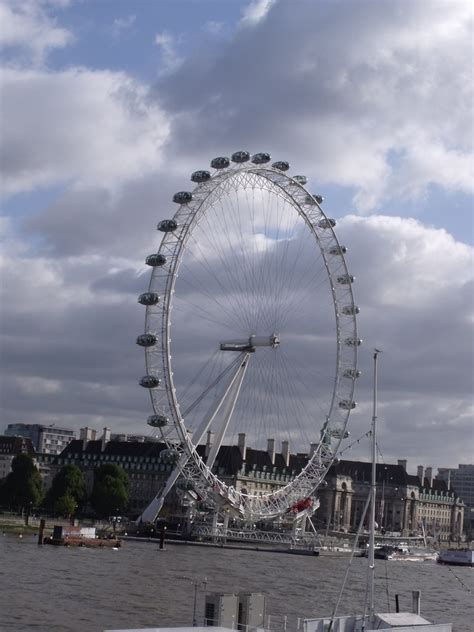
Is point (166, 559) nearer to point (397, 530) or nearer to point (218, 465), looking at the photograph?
point (218, 465)

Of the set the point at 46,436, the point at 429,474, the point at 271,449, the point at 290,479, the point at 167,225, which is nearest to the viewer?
the point at 167,225

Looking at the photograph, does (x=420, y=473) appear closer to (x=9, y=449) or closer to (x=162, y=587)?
(x=9, y=449)

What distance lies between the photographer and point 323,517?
134m

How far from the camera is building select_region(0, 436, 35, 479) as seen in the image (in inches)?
5379

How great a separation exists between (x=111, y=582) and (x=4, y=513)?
48.3m

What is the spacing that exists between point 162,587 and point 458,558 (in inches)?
2245

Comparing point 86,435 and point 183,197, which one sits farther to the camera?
point 86,435

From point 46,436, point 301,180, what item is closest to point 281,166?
point 301,180

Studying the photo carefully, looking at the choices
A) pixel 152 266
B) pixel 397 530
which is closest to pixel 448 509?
pixel 397 530

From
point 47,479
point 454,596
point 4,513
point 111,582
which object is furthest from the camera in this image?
point 47,479

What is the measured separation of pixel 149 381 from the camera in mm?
58500

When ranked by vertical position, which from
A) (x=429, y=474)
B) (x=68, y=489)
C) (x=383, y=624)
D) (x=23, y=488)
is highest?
Answer: (x=429, y=474)

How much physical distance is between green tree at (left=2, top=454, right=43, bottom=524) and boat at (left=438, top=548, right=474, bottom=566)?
112ft

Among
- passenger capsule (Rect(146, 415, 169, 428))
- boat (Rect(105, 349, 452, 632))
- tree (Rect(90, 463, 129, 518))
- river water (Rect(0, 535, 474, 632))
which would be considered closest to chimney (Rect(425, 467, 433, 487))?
tree (Rect(90, 463, 129, 518))
